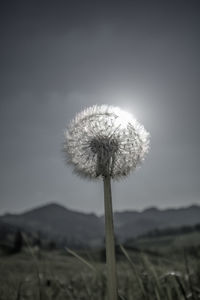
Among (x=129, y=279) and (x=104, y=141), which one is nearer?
(x=104, y=141)

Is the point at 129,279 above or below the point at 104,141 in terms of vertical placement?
below

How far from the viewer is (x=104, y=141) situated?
297cm

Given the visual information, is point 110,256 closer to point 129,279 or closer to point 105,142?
point 105,142

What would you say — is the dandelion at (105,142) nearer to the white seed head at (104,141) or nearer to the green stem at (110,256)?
the white seed head at (104,141)

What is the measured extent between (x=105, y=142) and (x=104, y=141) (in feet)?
0.06

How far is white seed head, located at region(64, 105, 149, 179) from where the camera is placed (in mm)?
2907

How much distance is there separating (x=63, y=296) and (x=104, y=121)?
2383 millimetres

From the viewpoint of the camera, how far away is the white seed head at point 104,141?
291 centimetres

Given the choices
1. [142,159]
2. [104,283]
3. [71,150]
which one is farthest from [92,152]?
[104,283]

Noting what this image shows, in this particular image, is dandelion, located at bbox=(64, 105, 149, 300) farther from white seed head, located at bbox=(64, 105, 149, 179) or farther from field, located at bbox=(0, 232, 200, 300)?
field, located at bbox=(0, 232, 200, 300)

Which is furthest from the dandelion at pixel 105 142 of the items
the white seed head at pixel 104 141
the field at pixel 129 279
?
Answer: the field at pixel 129 279

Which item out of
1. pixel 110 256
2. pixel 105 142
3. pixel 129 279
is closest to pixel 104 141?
pixel 105 142

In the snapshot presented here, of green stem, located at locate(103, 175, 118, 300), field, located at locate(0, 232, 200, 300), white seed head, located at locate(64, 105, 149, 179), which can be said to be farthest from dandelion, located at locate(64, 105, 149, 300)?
field, located at locate(0, 232, 200, 300)

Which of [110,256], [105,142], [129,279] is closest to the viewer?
[110,256]
